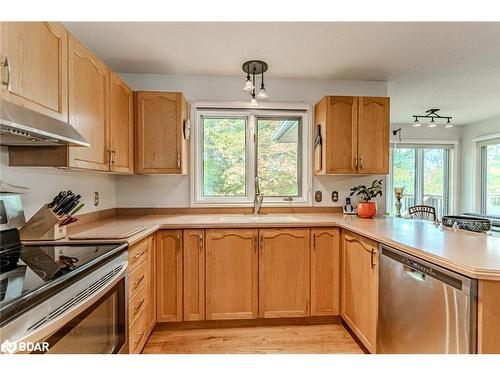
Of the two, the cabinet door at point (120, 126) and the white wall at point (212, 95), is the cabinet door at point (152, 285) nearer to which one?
the cabinet door at point (120, 126)

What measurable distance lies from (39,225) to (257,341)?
1686mm

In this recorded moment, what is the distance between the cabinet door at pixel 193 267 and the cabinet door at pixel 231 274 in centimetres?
5

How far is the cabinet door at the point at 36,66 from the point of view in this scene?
3.45ft

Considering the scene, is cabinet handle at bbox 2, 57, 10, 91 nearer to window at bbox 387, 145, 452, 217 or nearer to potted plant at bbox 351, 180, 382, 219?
potted plant at bbox 351, 180, 382, 219

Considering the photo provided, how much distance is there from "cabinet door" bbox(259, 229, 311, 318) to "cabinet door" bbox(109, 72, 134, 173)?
1.27m

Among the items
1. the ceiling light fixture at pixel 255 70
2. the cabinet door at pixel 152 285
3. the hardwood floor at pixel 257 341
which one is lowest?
the hardwood floor at pixel 257 341

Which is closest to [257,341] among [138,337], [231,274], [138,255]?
[231,274]

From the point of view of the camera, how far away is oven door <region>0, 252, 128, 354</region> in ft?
2.49

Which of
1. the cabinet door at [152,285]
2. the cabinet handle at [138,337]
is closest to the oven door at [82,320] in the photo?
the cabinet handle at [138,337]

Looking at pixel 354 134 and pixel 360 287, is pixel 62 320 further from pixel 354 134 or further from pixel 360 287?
pixel 354 134

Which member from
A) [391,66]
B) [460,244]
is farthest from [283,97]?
[460,244]

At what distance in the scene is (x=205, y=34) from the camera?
75.7 inches

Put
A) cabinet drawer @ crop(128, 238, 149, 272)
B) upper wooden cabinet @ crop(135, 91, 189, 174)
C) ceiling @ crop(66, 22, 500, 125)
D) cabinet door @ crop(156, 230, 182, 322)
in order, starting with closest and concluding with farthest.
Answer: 1. cabinet drawer @ crop(128, 238, 149, 272)
2. ceiling @ crop(66, 22, 500, 125)
3. cabinet door @ crop(156, 230, 182, 322)
4. upper wooden cabinet @ crop(135, 91, 189, 174)

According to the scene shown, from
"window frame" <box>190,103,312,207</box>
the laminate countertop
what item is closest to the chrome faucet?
"window frame" <box>190,103,312,207</box>
